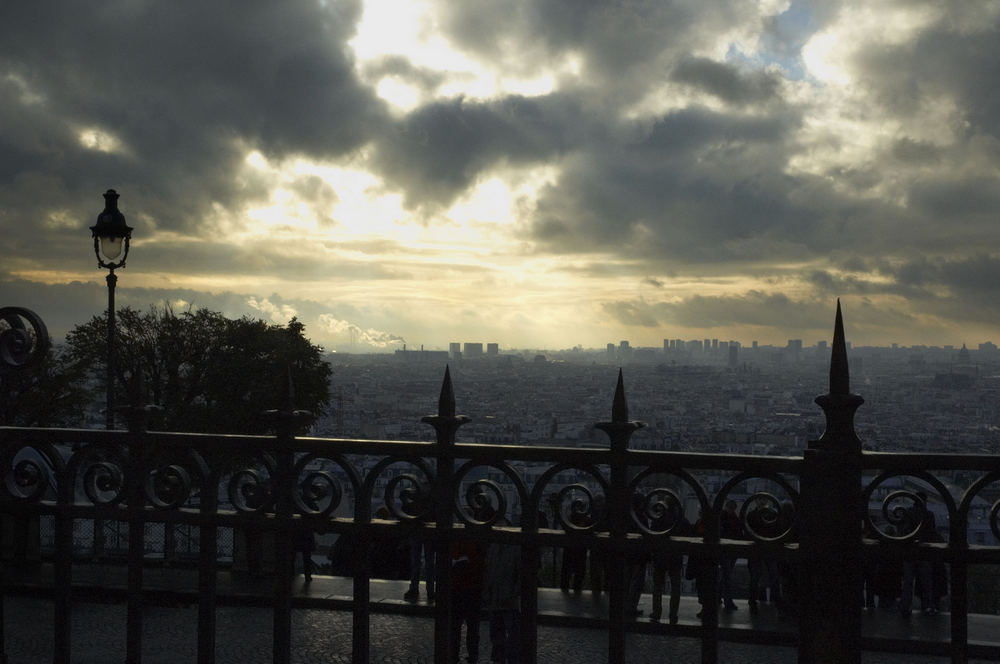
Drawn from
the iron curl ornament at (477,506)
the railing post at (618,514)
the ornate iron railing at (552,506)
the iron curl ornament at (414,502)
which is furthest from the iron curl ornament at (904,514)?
the iron curl ornament at (414,502)

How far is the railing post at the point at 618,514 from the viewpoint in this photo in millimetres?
4266

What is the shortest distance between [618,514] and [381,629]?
613cm

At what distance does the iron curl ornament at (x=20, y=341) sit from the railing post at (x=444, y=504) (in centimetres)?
232

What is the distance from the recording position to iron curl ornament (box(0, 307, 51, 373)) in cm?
489

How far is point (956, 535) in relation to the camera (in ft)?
13.3

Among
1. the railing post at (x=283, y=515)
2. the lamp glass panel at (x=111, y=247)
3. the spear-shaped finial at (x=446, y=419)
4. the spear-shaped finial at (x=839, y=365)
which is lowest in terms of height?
the railing post at (x=283, y=515)

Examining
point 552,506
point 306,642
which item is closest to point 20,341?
point 552,506

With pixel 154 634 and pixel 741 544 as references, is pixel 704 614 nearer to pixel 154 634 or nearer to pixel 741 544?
pixel 741 544

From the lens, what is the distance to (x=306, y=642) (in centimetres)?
924

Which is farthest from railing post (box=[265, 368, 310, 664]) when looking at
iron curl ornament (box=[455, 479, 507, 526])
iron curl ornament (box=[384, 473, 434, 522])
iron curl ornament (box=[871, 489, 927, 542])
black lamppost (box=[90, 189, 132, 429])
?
black lamppost (box=[90, 189, 132, 429])

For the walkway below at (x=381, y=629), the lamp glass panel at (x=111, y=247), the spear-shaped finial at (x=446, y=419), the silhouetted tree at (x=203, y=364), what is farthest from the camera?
the silhouetted tree at (x=203, y=364)

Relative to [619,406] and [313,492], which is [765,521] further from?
[313,492]

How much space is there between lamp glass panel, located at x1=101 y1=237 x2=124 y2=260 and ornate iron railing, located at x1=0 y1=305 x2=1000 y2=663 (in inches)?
393

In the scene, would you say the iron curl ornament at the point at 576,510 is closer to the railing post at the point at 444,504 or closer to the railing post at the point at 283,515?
the railing post at the point at 444,504
